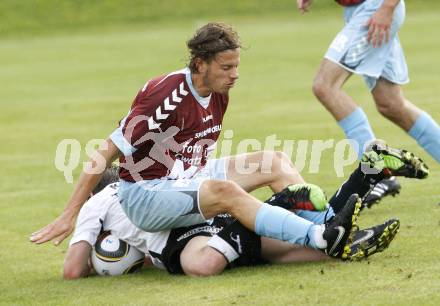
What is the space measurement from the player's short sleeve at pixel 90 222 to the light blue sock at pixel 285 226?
1215 millimetres

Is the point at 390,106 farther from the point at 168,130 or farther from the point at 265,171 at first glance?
the point at 168,130

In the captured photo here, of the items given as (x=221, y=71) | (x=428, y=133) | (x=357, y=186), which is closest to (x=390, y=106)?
(x=428, y=133)

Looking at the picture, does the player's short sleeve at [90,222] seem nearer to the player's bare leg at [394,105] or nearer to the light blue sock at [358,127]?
the light blue sock at [358,127]

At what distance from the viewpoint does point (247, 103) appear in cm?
1658

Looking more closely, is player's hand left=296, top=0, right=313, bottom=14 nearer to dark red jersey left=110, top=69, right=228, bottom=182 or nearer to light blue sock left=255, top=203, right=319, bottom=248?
dark red jersey left=110, top=69, right=228, bottom=182

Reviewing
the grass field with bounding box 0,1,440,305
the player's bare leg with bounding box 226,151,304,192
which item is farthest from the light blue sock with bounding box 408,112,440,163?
the player's bare leg with bounding box 226,151,304,192

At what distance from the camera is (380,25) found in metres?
8.81

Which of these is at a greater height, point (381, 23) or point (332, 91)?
point (381, 23)

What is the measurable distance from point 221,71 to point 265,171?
3.11ft

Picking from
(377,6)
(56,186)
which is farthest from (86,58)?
(377,6)

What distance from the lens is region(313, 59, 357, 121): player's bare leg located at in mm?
8656

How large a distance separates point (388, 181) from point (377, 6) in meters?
1.45

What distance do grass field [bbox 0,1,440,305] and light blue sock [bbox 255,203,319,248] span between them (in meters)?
0.20

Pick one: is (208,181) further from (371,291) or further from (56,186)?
(56,186)
